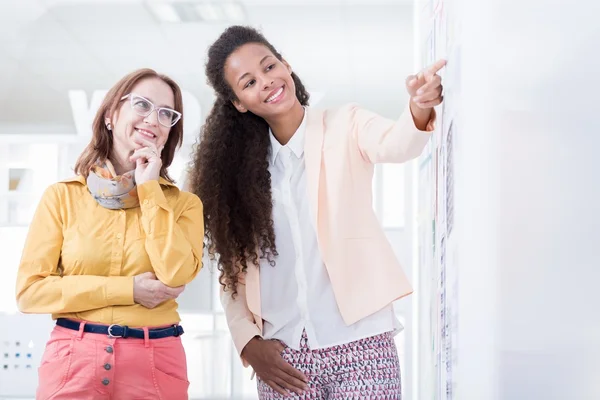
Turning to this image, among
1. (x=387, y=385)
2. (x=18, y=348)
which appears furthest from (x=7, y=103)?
(x=387, y=385)

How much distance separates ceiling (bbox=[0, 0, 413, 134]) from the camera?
196 inches

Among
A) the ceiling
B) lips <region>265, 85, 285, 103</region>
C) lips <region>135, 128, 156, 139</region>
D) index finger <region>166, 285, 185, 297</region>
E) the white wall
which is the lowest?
index finger <region>166, 285, 185, 297</region>

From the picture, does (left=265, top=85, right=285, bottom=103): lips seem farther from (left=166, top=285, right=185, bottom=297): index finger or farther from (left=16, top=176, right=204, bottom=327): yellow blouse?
(left=166, top=285, right=185, bottom=297): index finger

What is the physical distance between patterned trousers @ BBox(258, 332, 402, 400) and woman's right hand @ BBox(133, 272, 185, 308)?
366 millimetres

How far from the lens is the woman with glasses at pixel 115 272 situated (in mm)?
1728

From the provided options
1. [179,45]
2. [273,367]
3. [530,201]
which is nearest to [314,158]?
[273,367]

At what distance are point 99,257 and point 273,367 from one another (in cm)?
51

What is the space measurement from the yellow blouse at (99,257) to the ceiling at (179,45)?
3.17m

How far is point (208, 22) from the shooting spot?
5.11 metres

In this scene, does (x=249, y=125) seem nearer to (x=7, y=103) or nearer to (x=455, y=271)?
(x=455, y=271)

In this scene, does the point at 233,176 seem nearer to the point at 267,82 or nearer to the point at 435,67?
the point at 267,82

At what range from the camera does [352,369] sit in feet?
5.95

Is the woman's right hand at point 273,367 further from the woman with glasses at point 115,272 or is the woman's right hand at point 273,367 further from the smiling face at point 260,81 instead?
the smiling face at point 260,81

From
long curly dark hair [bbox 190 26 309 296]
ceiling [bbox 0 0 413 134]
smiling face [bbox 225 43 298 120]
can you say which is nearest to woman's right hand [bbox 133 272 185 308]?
long curly dark hair [bbox 190 26 309 296]
